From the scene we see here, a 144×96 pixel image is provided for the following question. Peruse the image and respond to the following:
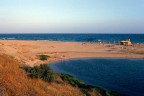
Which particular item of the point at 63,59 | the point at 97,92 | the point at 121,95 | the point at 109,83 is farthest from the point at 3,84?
the point at 63,59

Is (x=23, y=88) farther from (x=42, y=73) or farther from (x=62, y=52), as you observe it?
(x=62, y=52)

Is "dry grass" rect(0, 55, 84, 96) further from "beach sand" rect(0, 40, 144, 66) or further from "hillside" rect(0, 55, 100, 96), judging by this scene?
"beach sand" rect(0, 40, 144, 66)

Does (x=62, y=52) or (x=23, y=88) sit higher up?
(x=23, y=88)

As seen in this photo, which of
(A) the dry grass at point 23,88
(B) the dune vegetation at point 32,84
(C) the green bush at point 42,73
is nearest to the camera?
(A) the dry grass at point 23,88

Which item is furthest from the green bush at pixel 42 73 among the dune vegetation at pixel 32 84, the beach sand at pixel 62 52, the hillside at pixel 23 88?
the beach sand at pixel 62 52

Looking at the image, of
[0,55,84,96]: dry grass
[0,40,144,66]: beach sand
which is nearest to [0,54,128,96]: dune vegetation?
[0,55,84,96]: dry grass

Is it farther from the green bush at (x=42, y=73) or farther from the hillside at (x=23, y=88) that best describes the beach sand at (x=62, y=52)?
the hillside at (x=23, y=88)

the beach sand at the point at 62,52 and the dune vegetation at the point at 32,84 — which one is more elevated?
the dune vegetation at the point at 32,84

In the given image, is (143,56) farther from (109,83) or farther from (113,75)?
(109,83)

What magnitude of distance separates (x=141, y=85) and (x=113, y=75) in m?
5.53

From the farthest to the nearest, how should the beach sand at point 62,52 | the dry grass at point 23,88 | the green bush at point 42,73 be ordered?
the beach sand at point 62,52 → the green bush at point 42,73 → the dry grass at point 23,88

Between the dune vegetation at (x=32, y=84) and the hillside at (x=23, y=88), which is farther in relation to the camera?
the dune vegetation at (x=32, y=84)

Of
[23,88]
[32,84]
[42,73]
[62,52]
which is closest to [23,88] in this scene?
[23,88]

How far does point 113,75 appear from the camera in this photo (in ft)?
98.5
